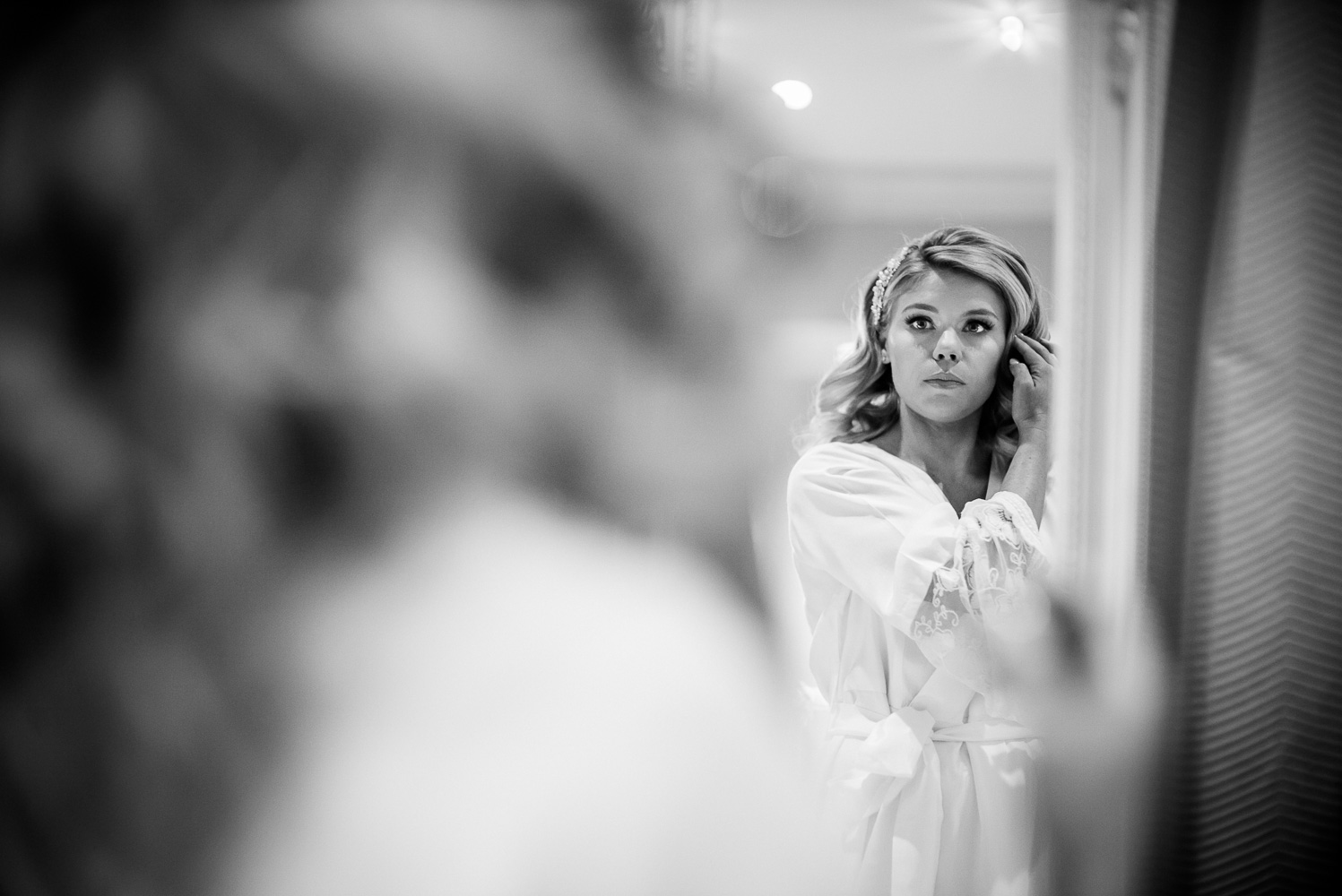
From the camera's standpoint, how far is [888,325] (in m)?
0.62

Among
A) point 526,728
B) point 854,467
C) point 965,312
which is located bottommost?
point 526,728

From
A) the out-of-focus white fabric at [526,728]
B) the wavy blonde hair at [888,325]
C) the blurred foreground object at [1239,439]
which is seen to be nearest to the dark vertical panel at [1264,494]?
the blurred foreground object at [1239,439]

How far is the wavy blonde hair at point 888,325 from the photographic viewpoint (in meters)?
0.60

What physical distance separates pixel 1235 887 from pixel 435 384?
1.97 feet

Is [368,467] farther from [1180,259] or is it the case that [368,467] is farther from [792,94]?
[1180,259]

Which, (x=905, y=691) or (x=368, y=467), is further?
(x=905, y=691)

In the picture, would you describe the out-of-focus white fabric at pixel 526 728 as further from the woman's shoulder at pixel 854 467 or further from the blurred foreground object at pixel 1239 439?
the blurred foreground object at pixel 1239 439

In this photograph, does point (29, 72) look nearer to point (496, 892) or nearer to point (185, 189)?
point (185, 189)

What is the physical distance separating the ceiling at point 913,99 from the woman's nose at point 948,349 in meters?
0.09

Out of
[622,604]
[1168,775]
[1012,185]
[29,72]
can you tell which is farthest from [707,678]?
[29,72]

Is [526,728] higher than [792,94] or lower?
lower

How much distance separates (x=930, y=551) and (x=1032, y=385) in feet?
0.47

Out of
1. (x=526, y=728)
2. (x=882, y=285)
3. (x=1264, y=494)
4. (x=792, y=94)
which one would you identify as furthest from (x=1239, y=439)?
(x=526, y=728)

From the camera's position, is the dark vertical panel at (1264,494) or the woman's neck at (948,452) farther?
the woman's neck at (948,452)
